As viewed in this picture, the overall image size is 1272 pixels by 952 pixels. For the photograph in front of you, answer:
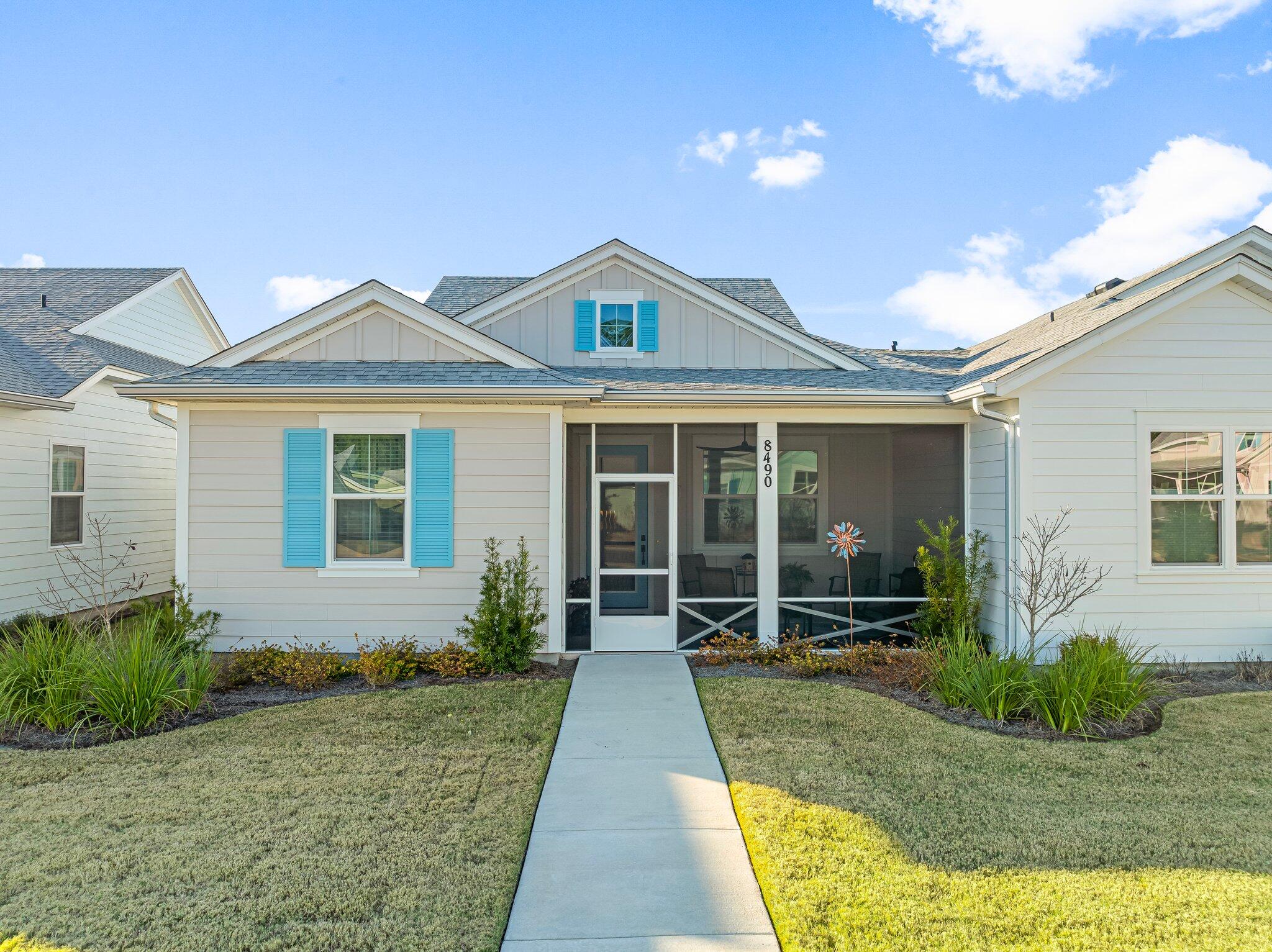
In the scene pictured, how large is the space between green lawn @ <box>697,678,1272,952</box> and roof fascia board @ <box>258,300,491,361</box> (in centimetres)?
527

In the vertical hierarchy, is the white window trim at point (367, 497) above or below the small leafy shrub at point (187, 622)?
above

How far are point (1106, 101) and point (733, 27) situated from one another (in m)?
6.89

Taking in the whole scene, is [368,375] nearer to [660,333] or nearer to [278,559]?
[278,559]

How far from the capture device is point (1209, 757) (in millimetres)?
→ 5793

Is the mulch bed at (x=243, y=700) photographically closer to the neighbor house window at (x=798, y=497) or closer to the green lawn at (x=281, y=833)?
the green lawn at (x=281, y=833)

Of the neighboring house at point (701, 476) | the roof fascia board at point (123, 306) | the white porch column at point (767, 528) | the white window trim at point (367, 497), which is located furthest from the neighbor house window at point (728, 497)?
the roof fascia board at point (123, 306)

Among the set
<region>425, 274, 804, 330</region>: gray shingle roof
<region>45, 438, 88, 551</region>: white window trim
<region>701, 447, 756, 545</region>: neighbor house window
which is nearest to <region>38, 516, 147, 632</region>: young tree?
<region>45, 438, 88, 551</region>: white window trim

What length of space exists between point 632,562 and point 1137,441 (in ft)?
19.3

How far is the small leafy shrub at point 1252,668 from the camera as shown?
8.14m

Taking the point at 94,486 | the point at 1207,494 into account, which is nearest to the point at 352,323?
the point at 94,486

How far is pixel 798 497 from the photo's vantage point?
379 inches

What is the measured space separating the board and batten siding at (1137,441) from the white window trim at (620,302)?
514 cm

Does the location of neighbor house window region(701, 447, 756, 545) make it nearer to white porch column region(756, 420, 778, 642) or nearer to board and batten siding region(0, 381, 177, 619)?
white porch column region(756, 420, 778, 642)

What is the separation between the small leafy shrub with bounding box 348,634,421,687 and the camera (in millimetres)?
7941
